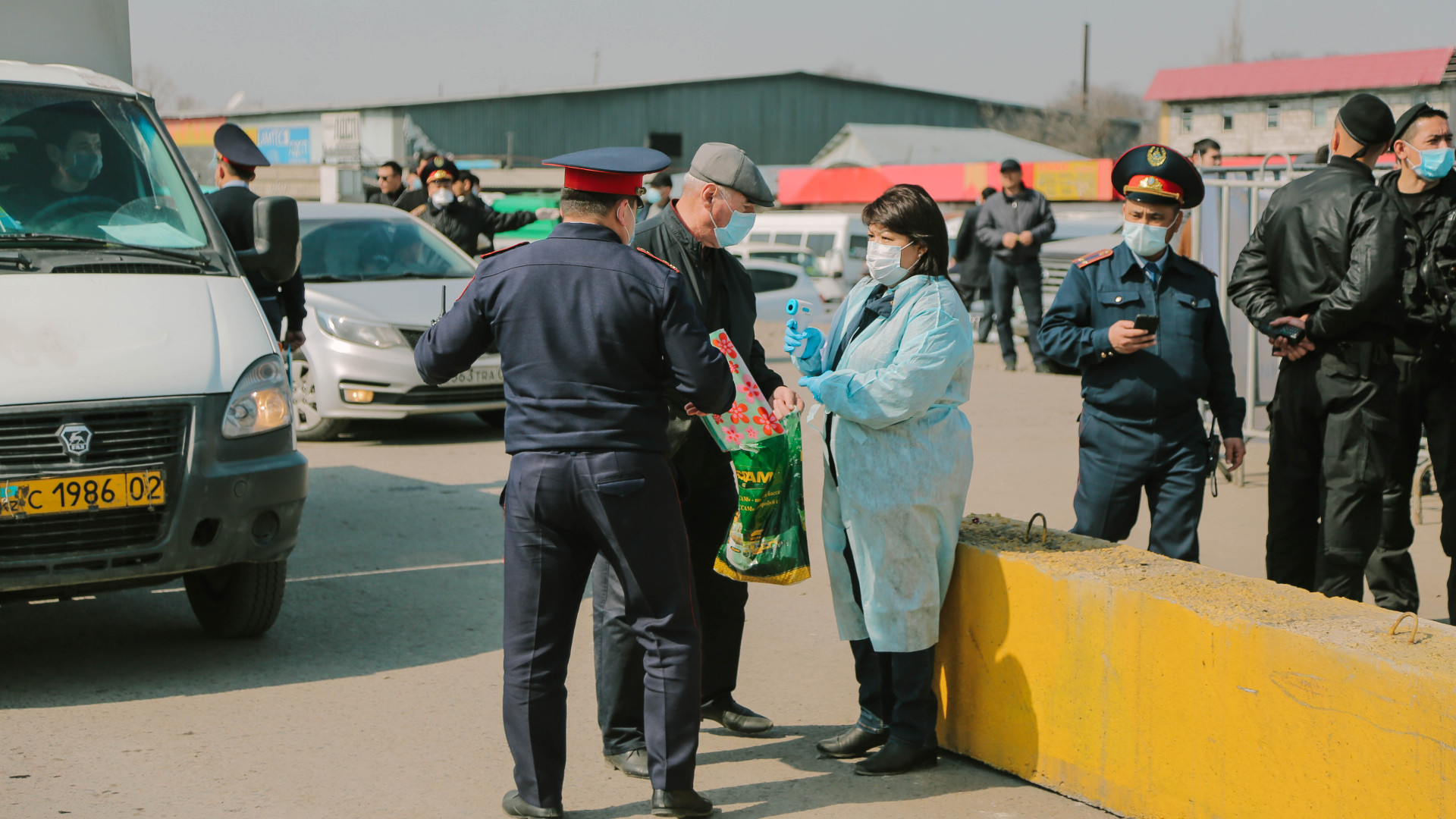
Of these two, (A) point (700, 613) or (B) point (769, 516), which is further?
(A) point (700, 613)

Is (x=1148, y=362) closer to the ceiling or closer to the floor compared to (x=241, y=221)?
closer to the floor

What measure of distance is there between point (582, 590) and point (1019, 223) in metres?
11.5

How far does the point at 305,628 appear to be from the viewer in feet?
19.2

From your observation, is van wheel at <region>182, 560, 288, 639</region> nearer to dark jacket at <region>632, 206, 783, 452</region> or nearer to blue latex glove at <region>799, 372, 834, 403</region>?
dark jacket at <region>632, 206, 783, 452</region>

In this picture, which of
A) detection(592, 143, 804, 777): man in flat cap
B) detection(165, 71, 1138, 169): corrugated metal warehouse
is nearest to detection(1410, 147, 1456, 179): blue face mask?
detection(592, 143, 804, 777): man in flat cap

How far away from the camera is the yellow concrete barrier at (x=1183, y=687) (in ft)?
10.3

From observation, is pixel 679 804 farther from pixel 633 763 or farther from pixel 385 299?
pixel 385 299

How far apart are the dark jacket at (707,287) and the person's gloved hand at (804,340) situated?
11 centimetres

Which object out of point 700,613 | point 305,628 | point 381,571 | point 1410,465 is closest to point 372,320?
point 381,571

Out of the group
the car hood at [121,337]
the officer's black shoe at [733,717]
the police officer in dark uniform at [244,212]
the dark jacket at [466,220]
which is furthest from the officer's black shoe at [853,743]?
the dark jacket at [466,220]

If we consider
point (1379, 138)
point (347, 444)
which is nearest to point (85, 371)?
point (1379, 138)

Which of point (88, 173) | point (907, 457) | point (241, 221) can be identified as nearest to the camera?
point (907, 457)

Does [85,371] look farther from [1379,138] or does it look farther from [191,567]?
[1379,138]

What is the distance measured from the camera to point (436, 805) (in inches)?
158
